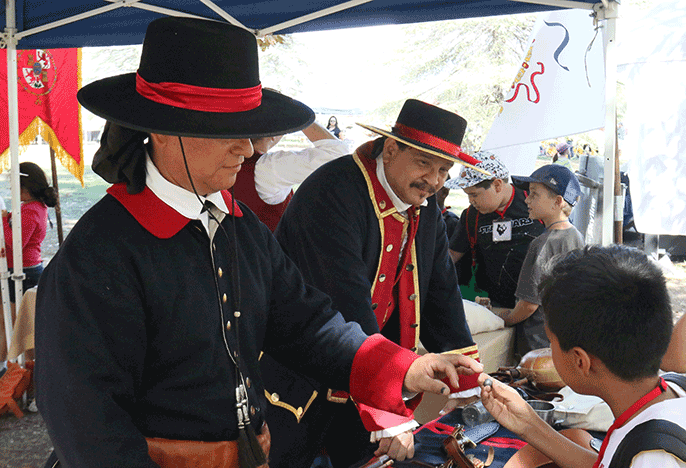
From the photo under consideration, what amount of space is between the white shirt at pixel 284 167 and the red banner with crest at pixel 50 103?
359cm

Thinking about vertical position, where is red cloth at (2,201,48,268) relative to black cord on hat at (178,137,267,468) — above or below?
below

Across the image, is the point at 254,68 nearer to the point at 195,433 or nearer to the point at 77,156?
the point at 195,433

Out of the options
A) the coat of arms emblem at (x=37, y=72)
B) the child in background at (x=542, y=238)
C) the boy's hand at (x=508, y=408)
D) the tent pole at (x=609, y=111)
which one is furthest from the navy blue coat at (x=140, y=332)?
the coat of arms emblem at (x=37, y=72)

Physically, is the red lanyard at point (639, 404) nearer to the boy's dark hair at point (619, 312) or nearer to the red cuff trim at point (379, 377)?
the boy's dark hair at point (619, 312)

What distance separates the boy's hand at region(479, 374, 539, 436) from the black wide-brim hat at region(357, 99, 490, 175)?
2.96 ft

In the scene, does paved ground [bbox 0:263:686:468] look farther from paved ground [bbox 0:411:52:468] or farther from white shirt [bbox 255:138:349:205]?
white shirt [bbox 255:138:349:205]

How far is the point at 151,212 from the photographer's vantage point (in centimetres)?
137

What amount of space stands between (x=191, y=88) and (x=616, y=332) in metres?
1.11

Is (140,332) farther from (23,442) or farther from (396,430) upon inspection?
(23,442)

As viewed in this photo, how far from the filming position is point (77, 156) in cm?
664

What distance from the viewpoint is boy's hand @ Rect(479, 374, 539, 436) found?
182 cm

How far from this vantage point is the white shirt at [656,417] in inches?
47.3

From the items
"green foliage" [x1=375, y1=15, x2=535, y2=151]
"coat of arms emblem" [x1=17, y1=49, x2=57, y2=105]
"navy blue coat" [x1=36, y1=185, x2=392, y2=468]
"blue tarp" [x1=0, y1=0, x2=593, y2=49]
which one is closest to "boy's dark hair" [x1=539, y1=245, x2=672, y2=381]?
"navy blue coat" [x1=36, y1=185, x2=392, y2=468]

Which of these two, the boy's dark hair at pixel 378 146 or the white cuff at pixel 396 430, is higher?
the boy's dark hair at pixel 378 146
